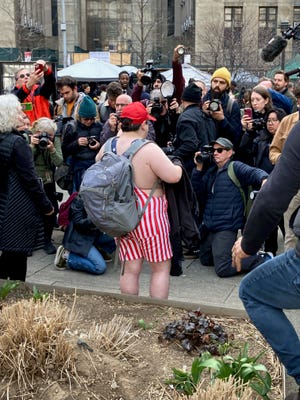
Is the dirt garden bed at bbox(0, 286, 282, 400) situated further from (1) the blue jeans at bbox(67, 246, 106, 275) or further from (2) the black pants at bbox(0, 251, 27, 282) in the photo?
(1) the blue jeans at bbox(67, 246, 106, 275)

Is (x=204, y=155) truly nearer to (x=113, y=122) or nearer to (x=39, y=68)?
(x=113, y=122)

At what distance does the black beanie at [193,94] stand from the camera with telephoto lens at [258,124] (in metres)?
0.71

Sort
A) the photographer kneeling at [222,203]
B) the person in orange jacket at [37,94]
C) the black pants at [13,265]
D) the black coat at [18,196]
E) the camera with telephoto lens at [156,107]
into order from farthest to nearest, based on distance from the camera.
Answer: the person in orange jacket at [37,94]
the camera with telephoto lens at [156,107]
the photographer kneeling at [222,203]
the black pants at [13,265]
the black coat at [18,196]

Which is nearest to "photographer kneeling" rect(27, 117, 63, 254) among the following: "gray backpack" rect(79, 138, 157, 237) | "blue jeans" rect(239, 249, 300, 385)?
"gray backpack" rect(79, 138, 157, 237)

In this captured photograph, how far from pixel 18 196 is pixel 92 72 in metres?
17.9

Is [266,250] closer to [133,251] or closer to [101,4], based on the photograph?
[133,251]

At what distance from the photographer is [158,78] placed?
7801 millimetres

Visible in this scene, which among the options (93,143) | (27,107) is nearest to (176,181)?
(93,143)

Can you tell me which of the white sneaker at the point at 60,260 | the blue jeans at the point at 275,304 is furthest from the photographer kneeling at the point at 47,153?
the blue jeans at the point at 275,304

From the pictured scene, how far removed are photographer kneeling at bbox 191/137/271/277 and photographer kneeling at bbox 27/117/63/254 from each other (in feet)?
5.60

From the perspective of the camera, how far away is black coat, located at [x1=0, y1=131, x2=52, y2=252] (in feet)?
15.9

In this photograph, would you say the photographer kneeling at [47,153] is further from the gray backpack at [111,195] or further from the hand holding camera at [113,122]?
the gray backpack at [111,195]

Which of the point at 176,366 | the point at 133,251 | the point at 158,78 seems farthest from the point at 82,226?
the point at 176,366

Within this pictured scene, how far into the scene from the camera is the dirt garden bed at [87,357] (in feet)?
10.1
